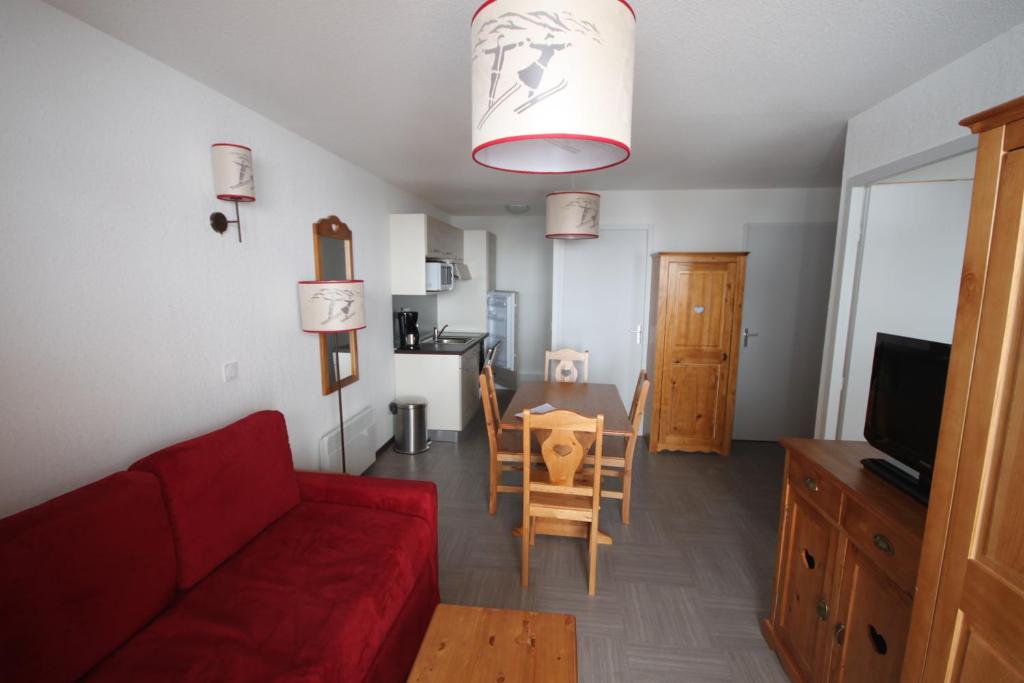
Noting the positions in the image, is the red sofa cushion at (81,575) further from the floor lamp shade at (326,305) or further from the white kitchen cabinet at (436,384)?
the white kitchen cabinet at (436,384)

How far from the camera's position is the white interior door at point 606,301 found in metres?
4.38

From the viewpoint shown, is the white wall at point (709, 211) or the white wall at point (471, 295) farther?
the white wall at point (471, 295)

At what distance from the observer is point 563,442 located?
84.5 inches

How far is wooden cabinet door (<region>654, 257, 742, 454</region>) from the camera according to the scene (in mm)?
3812

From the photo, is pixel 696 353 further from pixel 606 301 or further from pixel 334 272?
pixel 334 272

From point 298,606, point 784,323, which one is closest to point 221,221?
point 298,606

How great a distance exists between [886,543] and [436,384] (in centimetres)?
349

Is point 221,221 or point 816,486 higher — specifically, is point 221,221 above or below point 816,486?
above

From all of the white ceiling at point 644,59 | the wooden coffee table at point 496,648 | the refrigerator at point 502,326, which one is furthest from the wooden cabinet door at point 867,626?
the refrigerator at point 502,326

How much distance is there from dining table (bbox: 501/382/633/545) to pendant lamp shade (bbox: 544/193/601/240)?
47.2 inches

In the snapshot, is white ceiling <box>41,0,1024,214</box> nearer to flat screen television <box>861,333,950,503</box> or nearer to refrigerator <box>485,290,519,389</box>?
flat screen television <box>861,333,950,503</box>

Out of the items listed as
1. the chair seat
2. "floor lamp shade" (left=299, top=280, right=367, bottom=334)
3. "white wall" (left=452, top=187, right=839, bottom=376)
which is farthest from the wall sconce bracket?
"white wall" (left=452, top=187, right=839, bottom=376)

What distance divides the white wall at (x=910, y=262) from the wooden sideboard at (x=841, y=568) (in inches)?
41.6

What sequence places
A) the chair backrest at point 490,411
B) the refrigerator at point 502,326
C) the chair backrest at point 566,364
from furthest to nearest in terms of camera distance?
the refrigerator at point 502,326, the chair backrest at point 566,364, the chair backrest at point 490,411
